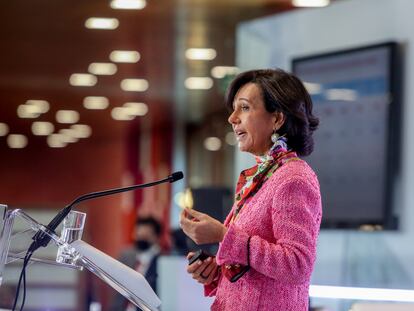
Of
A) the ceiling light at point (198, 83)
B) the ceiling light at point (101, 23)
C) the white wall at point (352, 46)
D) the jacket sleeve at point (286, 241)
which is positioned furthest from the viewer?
the ceiling light at point (198, 83)

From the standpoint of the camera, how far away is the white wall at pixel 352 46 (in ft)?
16.4

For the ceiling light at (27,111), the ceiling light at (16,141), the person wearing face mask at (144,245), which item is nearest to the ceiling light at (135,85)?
the ceiling light at (27,111)

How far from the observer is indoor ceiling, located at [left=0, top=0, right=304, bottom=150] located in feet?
27.1

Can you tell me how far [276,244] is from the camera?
192 centimetres

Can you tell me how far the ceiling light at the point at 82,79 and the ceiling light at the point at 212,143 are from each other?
135 inches

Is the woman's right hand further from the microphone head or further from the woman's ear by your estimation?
the woman's ear

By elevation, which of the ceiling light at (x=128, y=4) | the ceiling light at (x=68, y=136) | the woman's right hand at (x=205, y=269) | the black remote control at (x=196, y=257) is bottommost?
the ceiling light at (x=68, y=136)

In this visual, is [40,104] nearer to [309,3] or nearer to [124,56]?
[124,56]

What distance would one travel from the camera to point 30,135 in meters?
13.6

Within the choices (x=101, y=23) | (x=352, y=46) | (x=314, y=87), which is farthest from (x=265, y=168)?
(x=101, y=23)

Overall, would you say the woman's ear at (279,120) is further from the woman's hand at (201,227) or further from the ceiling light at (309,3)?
the ceiling light at (309,3)

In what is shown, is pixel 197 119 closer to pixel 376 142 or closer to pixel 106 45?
pixel 106 45

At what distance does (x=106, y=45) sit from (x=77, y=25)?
3.26 ft

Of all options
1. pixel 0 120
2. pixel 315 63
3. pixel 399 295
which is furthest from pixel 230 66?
pixel 399 295
